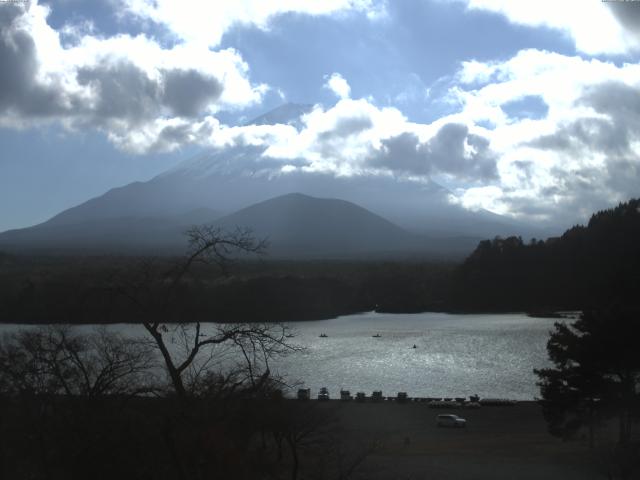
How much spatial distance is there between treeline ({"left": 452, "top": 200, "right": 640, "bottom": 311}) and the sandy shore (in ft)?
70.7

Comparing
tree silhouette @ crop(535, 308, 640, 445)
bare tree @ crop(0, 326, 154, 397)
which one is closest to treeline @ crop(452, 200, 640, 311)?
tree silhouette @ crop(535, 308, 640, 445)

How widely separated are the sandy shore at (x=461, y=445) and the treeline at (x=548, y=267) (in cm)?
2156

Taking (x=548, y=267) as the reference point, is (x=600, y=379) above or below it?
below

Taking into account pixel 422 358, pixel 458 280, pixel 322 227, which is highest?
pixel 322 227

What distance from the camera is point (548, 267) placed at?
36438 mm

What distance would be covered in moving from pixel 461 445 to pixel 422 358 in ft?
34.1

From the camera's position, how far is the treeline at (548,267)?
33.8 meters

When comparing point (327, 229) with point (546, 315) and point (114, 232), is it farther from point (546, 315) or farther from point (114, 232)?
point (546, 315)

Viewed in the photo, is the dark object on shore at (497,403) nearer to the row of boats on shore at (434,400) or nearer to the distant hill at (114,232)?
the row of boats on shore at (434,400)

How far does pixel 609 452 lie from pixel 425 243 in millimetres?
93236

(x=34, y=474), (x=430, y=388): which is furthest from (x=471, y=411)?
(x=34, y=474)

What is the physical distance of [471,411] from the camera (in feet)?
41.3

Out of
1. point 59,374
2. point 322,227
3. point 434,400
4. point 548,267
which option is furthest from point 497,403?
point 322,227

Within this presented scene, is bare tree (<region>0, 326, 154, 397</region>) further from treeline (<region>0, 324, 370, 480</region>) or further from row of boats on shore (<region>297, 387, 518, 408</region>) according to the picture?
row of boats on shore (<region>297, 387, 518, 408</region>)
